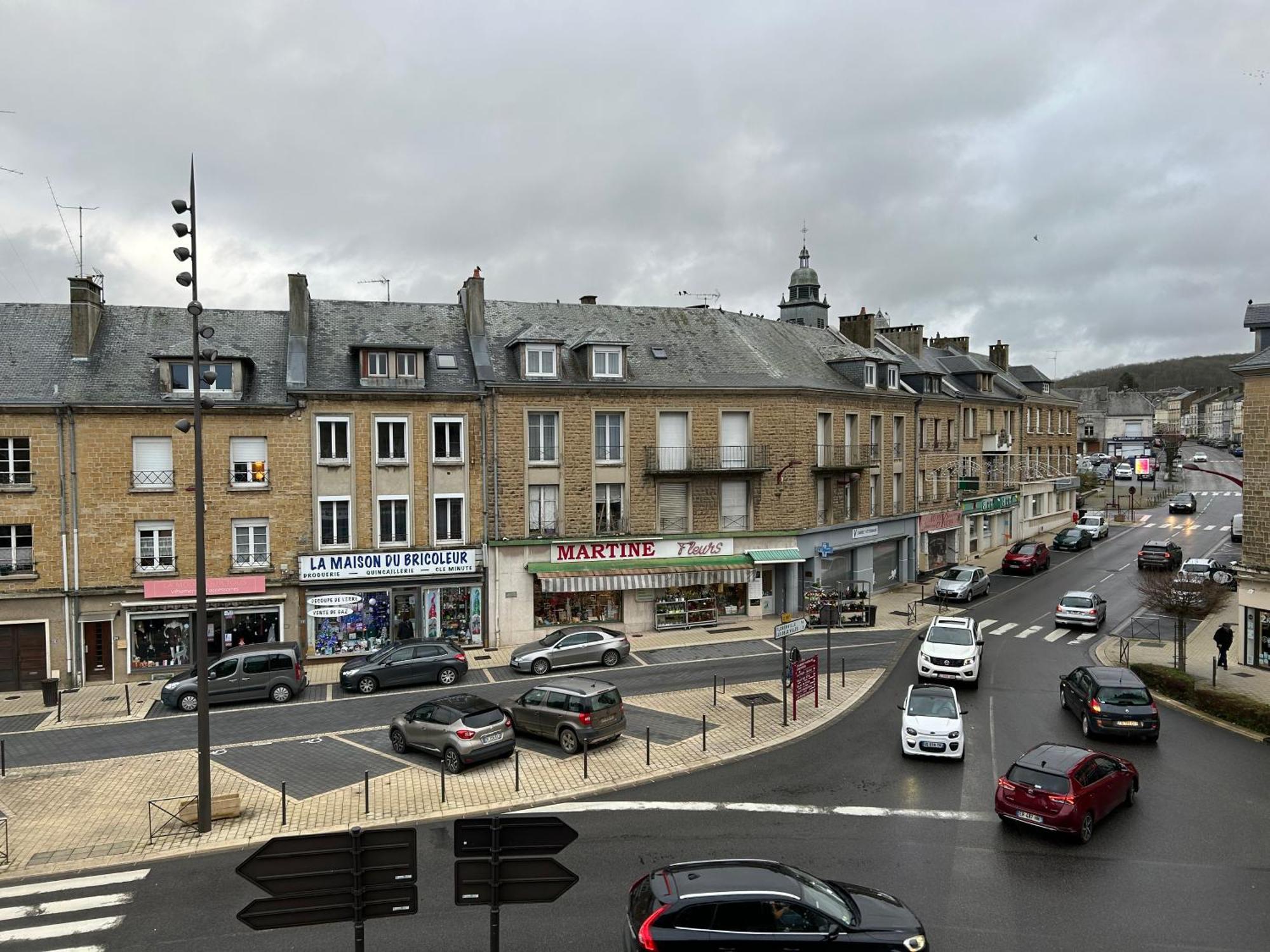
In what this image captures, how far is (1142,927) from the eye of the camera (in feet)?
36.4

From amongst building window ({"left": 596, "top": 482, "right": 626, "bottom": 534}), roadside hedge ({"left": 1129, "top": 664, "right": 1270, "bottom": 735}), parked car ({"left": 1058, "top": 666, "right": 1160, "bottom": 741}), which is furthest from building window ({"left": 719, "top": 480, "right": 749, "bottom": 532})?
parked car ({"left": 1058, "top": 666, "right": 1160, "bottom": 741})

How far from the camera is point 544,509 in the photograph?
1203 inches

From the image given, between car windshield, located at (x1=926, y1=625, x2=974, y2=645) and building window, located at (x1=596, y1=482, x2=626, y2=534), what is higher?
building window, located at (x1=596, y1=482, x2=626, y2=534)

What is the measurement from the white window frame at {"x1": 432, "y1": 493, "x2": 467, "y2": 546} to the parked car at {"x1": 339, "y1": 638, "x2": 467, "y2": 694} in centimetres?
482

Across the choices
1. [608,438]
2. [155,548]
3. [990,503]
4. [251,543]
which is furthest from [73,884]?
[990,503]

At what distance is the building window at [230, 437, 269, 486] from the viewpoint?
27.7m

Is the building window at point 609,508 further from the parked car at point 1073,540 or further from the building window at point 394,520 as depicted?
the parked car at point 1073,540

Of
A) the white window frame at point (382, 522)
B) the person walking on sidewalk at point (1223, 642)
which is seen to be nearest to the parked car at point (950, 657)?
the person walking on sidewalk at point (1223, 642)

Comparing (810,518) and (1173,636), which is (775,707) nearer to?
(810,518)

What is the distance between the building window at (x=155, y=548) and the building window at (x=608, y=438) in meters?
14.7

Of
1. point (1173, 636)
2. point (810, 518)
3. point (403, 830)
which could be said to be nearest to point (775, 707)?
point (810, 518)

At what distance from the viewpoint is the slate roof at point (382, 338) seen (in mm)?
29188

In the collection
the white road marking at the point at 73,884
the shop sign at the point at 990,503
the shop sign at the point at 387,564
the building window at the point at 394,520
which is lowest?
the white road marking at the point at 73,884

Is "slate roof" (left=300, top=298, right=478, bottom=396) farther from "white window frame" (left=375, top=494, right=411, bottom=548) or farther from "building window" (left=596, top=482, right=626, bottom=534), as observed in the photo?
"building window" (left=596, top=482, right=626, bottom=534)
